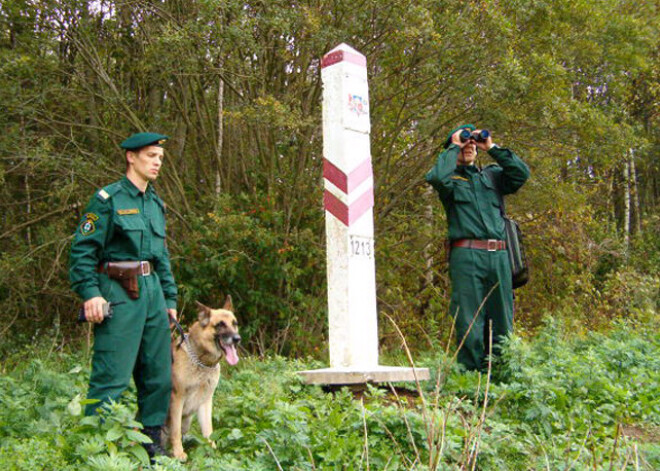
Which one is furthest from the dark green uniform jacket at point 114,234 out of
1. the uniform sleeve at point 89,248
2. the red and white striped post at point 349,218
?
the red and white striped post at point 349,218

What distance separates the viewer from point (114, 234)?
13.6 feet

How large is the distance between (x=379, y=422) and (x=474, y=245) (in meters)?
3.42

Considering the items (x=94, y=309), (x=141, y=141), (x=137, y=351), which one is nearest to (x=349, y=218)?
(x=141, y=141)

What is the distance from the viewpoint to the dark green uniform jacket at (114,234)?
4008 mm

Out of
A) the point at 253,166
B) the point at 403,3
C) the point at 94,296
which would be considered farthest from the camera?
the point at 253,166

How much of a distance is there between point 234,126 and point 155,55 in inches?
61.7

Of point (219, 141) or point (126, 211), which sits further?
point (219, 141)

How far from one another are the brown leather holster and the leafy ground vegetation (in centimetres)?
65

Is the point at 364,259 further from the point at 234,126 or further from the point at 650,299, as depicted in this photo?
the point at 650,299

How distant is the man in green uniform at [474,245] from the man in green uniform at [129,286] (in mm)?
2488

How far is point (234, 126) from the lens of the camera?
32.9 feet

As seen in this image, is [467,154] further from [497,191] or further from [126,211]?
[126,211]

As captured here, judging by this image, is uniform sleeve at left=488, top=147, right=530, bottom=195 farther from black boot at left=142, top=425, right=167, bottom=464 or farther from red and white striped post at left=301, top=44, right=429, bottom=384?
black boot at left=142, top=425, right=167, bottom=464

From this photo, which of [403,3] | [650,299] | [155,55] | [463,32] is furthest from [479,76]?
[650,299]
